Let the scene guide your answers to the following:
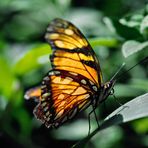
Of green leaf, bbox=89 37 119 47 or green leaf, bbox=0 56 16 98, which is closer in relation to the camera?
green leaf, bbox=89 37 119 47

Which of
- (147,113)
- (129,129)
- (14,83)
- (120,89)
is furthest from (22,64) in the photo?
(147,113)

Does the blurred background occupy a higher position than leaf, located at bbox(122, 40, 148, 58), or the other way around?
leaf, located at bbox(122, 40, 148, 58)

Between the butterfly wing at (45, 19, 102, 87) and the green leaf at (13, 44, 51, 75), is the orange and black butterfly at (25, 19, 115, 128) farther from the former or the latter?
the green leaf at (13, 44, 51, 75)

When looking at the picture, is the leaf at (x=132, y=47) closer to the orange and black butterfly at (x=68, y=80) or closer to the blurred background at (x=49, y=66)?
the blurred background at (x=49, y=66)

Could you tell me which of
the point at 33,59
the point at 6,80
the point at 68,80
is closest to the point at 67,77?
the point at 68,80

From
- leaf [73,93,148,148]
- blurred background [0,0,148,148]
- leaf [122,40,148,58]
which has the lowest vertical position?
blurred background [0,0,148,148]

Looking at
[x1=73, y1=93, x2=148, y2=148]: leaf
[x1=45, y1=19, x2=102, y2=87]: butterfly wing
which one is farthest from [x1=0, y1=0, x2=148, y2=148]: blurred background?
[x1=73, y1=93, x2=148, y2=148]: leaf

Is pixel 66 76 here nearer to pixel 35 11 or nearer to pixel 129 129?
pixel 129 129

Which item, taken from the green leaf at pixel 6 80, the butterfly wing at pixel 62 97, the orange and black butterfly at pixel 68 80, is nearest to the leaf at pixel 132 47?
the orange and black butterfly at pixel 68 80
